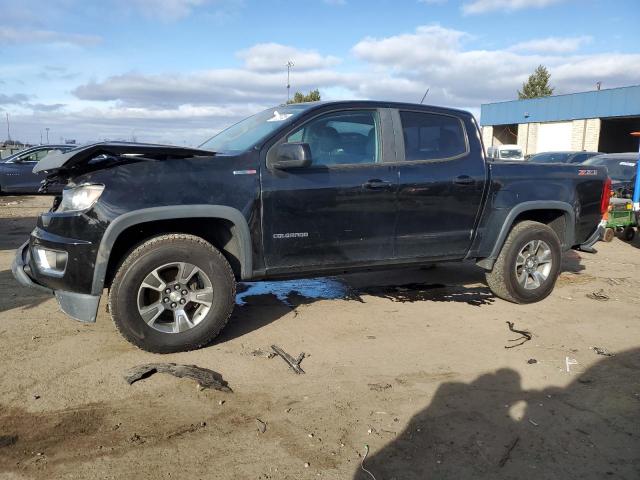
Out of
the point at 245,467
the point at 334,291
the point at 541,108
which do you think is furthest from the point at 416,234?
the point at 541,108

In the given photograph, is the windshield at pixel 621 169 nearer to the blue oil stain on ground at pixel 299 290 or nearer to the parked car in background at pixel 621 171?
the parked car in background at pixel 621 171

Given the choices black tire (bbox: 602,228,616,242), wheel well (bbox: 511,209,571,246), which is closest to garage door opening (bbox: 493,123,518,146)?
black tire (bbox: 602,228,616,242)

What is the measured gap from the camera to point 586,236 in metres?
5.96

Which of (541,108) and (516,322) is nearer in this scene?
(516,322)

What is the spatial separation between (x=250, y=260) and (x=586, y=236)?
12.8 ft

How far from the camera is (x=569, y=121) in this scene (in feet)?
125

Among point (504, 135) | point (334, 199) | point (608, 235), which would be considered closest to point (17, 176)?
point (334, 199)

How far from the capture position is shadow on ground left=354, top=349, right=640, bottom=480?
2.69 m

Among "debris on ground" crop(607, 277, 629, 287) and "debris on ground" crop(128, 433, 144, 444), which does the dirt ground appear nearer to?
"debris on ground" crop(128, 433, 144, 444)

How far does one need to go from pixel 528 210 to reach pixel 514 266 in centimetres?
59

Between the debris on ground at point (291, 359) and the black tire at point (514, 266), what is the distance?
8.04ft

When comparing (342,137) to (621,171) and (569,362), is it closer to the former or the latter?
(569,362)

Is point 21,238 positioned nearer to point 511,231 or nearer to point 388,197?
point 388,197

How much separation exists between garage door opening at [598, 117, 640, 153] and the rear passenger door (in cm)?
3810
